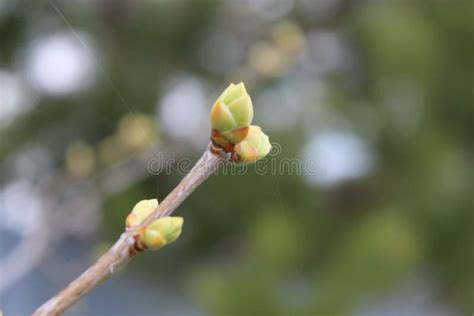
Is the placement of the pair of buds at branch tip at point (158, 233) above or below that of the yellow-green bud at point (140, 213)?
below

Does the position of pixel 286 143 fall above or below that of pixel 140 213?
above

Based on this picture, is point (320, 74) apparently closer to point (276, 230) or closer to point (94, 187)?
point (276, 230)

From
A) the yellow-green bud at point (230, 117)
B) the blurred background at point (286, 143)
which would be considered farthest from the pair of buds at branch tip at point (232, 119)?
the blurred background at point (286, 143)

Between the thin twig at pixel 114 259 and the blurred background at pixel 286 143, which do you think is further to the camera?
the blurred background at pixel 286 143

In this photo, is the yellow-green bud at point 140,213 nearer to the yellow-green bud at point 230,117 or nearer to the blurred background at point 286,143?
the yellow-green bud at point 230,117

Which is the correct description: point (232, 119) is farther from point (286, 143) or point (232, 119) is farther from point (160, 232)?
point (286, 143)

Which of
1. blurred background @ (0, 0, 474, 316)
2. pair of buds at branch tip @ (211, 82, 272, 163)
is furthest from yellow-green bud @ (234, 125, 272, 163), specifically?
blurred background @ (0, 0, 474, 316)

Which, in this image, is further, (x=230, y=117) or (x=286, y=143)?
(x=286, y=143)

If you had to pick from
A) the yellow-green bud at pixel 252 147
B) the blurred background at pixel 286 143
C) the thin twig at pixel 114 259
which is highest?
the blurred background at pixel 286 143

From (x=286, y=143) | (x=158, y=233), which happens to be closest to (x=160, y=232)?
(x=158, y=233)

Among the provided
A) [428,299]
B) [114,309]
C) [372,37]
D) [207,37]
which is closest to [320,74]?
[372,37]
